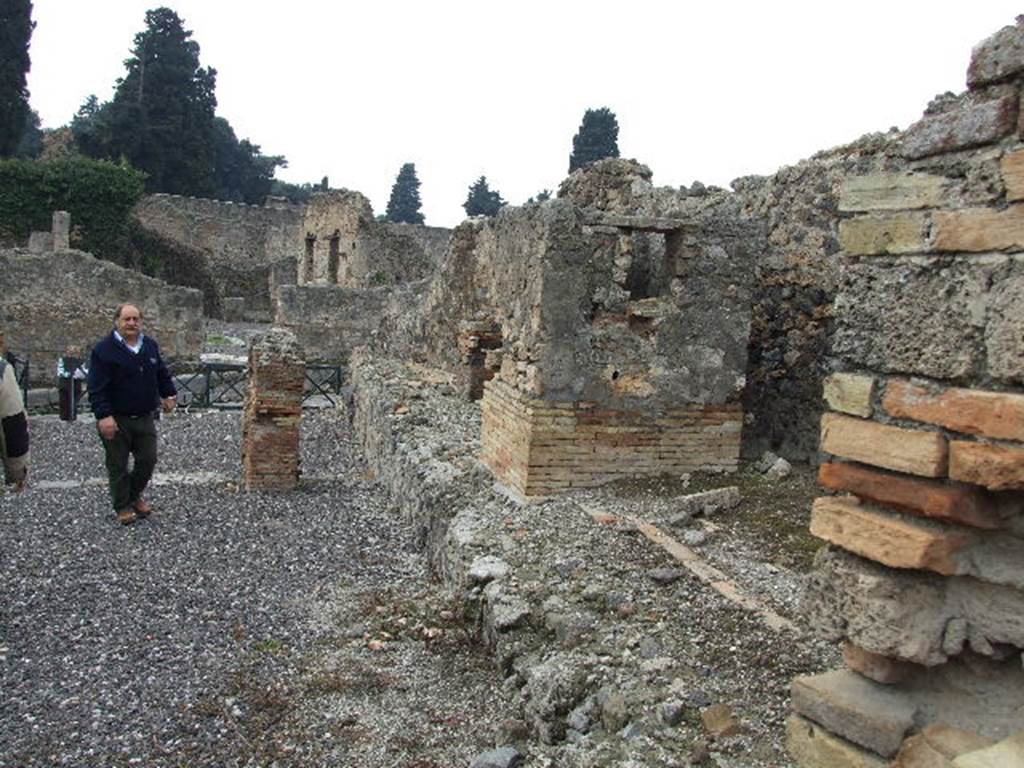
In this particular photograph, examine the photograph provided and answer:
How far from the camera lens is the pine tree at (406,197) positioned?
245ft

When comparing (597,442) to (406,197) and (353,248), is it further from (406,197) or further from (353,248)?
(406,197)

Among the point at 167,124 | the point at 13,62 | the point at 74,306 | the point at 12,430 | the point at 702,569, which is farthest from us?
the point at 167,124

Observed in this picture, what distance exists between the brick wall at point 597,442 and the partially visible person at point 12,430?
308 centimetres

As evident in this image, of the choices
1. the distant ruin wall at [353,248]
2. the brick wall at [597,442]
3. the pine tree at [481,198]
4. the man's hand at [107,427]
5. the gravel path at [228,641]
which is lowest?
the gravel path at [228,641]

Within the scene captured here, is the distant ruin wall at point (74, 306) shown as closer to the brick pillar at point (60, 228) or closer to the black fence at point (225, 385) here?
the black fence at point (225, 385)

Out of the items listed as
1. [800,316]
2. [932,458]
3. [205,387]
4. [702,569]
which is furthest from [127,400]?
[205,387]

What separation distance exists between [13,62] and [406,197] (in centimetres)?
4284

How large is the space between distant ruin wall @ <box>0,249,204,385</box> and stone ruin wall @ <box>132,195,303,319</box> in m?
12.6

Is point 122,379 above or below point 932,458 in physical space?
below

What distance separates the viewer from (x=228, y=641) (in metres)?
5.07

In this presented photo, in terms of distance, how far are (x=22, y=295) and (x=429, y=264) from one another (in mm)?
12872

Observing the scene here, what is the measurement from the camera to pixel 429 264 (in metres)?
29.3

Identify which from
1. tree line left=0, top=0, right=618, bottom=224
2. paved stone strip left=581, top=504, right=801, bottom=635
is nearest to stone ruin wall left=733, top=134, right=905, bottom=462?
paved stone strip left=581, top=504, right=801, bottom=635

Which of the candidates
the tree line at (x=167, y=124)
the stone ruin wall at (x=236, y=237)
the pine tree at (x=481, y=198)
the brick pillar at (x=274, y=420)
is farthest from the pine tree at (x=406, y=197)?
the brick pillar at (x=274, y=420)
